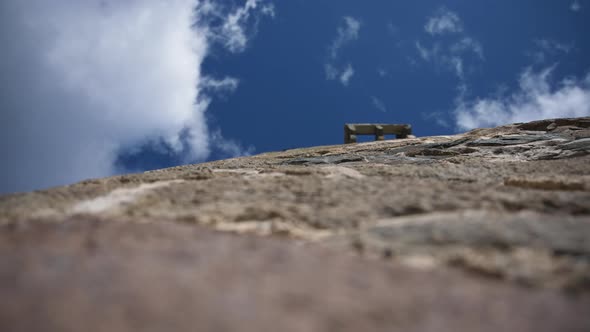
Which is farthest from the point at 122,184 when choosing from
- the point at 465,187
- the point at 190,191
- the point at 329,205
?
the point at 465,187

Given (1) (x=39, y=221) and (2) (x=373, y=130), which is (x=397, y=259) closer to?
(1) (x=39, y=221)

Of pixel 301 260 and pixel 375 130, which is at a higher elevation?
pixel 375 130

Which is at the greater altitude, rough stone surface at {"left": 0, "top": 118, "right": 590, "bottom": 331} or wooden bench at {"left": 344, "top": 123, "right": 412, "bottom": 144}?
wooden bench at {"left": 344, "top": 123, "right": 412, "bottom": 144}

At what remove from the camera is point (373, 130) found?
834 centimetres

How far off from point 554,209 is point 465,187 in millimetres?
279

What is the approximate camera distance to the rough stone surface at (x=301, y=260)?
1.69ft

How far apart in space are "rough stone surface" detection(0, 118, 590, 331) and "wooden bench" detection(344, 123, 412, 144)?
6825mm

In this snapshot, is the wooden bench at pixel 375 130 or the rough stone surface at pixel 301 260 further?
the wooden bench at pixel 375 130

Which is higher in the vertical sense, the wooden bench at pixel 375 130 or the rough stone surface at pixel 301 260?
the wooden bench at pixel 375 130

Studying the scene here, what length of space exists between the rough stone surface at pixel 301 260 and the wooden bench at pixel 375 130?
683 centimetres

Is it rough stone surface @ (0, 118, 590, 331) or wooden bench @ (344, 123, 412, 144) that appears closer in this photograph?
rough stone surface @ (0, 118, 590, 331)

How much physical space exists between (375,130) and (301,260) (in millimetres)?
7912

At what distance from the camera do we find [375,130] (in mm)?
8344

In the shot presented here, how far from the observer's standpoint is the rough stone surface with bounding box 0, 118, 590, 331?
0.52 m
